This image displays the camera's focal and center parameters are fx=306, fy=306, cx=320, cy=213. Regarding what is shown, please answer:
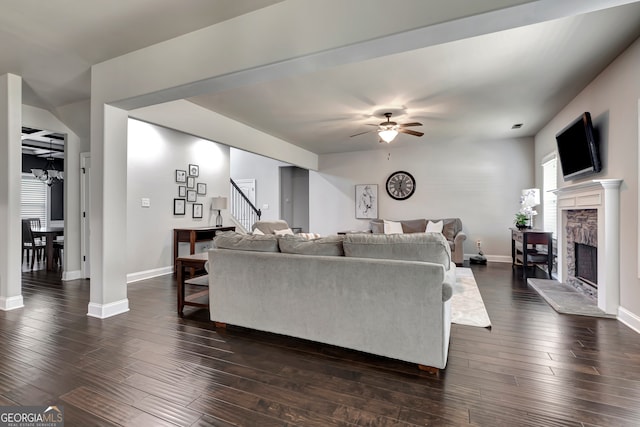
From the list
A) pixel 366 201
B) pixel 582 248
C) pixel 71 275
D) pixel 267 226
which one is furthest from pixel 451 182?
pixel 71 275

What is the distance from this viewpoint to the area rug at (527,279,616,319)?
317cm

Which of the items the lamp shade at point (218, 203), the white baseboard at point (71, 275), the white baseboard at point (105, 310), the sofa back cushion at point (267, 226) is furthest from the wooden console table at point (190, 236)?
the white baseboard at point (105, 310)

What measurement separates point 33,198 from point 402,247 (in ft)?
36.1

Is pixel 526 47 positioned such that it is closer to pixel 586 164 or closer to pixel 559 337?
pixel 586 164

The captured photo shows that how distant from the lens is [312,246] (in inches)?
101

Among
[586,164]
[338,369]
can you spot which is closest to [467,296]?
[586,164]

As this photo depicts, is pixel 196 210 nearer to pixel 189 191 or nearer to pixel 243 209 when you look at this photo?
pixel 189 191

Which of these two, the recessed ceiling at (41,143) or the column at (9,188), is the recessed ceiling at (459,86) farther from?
the recessed ceiling at (41,143)

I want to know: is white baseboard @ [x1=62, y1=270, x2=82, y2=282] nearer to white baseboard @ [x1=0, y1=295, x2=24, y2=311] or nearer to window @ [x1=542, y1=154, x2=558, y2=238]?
white baseboard @ [x1=0, y1=295, x2=24, y2=311]

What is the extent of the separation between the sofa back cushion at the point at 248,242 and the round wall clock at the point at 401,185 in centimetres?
505

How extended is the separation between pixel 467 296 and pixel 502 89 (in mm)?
2615

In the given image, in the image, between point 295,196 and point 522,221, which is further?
point 295,196

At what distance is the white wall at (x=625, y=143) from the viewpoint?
108 inches

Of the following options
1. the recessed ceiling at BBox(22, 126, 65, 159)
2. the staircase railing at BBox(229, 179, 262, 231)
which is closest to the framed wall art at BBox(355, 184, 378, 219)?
the staircase railing at BBox(229, 179, 262, 231)
